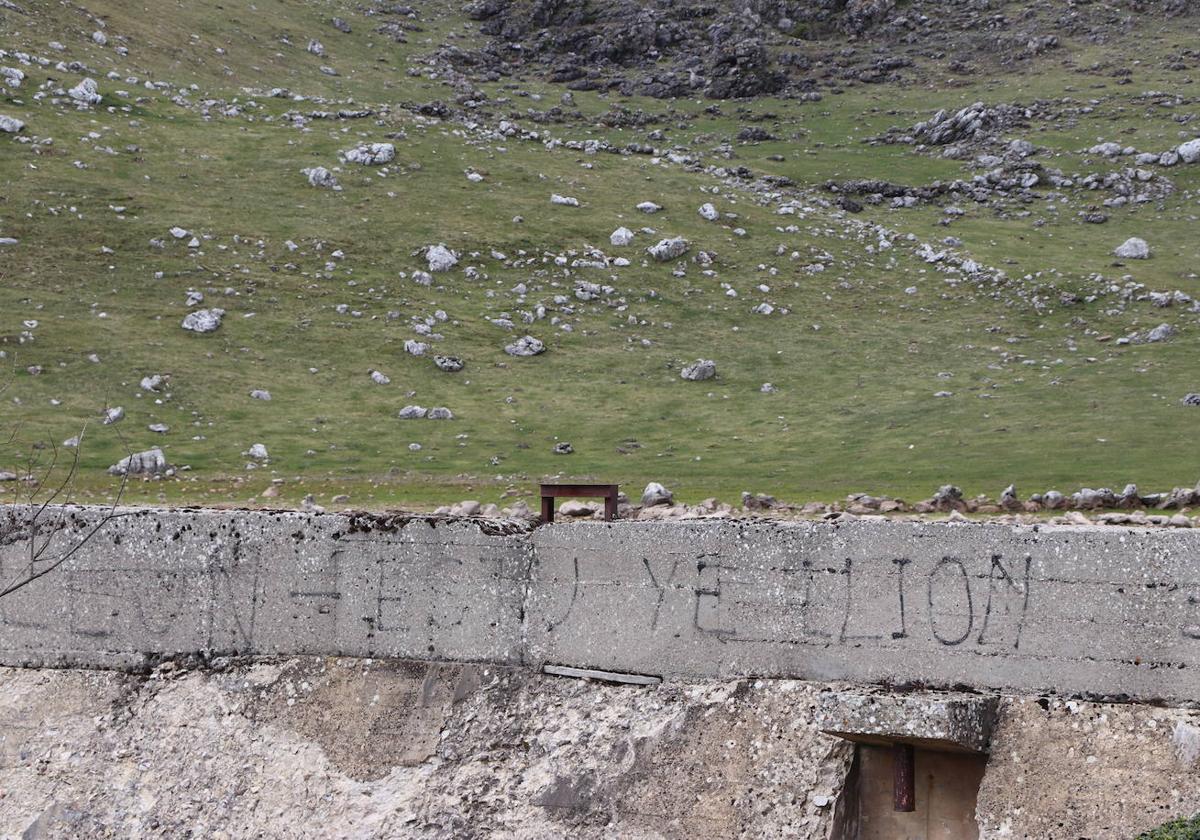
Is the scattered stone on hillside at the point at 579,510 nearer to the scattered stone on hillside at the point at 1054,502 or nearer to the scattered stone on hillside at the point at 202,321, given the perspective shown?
the scattered stone on hillside at the point at 1054,502

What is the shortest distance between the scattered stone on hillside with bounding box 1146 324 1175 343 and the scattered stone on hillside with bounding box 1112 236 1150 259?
587cm

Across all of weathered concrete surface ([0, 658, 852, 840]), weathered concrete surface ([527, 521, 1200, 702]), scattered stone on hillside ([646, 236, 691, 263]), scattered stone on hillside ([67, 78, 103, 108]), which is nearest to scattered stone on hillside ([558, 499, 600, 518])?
weathered concrete surface ([527, 521, 1200, 702])

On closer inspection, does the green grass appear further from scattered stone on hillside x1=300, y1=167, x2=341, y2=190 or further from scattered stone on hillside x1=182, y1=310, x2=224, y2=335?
scattered stone on hillside x1=300, y1=167, x2=341, y2=190

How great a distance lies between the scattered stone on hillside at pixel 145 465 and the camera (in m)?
18.6

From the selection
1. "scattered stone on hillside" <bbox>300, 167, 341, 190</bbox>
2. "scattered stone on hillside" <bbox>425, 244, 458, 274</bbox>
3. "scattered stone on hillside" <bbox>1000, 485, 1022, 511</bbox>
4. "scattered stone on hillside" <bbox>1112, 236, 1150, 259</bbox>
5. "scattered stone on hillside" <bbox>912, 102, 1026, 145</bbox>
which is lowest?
"scattered stone on hillside" <bbox>1000, 485, 1022, 511</bbox>

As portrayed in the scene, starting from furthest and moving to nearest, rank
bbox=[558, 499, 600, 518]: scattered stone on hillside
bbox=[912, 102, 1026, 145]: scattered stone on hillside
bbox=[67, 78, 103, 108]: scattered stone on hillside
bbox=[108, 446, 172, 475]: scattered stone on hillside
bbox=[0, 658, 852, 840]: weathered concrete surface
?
bbox=[912, 102, 1026, 145]: scattered stone on hillside < bbox=[67, 78, 103, 108]: scattered stone on hillside < bbox=[108, 446, 172, 475]: scattered stone on hillside < bbox=[558, 499, 600, 518]: scattered stone on hillside < bbox=[0, 658, 852, 840]: weathered concrete surface

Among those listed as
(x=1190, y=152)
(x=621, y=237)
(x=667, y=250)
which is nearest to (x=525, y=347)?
(x=667, y=250)

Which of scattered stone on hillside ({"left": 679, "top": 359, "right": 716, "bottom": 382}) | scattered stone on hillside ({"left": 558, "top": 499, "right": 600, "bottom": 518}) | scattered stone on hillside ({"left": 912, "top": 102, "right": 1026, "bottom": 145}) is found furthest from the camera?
scattered stone on hillside ({"left": 912, "top": 102, "right": 1026, "bottom": 145})

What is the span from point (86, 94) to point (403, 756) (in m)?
33.0

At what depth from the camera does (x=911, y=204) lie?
3881 centimetres

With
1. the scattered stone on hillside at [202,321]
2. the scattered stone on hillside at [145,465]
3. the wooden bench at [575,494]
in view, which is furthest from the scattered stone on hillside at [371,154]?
the wooden bench at [575,494]

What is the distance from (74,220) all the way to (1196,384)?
2385 centimetres

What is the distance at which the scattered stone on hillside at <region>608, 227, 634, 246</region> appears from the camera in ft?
108

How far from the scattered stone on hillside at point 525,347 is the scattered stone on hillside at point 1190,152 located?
22.6 meters
